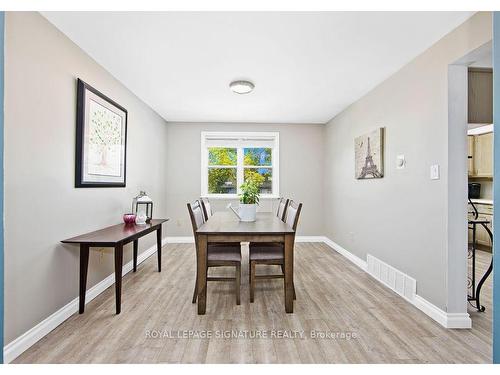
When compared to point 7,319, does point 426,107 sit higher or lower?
higher

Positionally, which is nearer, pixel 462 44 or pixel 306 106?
pixel 462 44

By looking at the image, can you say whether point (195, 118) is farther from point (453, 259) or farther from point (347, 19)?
point (453, 259)

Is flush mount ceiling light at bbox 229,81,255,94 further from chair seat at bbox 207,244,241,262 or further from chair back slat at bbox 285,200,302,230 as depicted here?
chair seat at bbox 207,244,241,262

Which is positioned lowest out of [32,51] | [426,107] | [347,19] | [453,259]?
[453,259]

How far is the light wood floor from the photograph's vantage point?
1702mm

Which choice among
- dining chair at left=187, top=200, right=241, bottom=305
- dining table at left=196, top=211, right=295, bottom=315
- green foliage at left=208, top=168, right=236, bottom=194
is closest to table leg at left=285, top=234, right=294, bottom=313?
dining table at left=196, top=211, right=295, bottom=315

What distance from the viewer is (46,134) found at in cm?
195

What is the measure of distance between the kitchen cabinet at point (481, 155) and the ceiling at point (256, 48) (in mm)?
2724

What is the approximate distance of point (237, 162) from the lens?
5.27 m

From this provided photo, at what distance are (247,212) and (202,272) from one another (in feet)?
2.90

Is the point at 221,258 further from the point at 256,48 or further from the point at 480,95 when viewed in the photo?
the point at 480,95

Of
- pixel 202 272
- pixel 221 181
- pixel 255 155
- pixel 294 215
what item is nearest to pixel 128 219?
pixel 202 272
